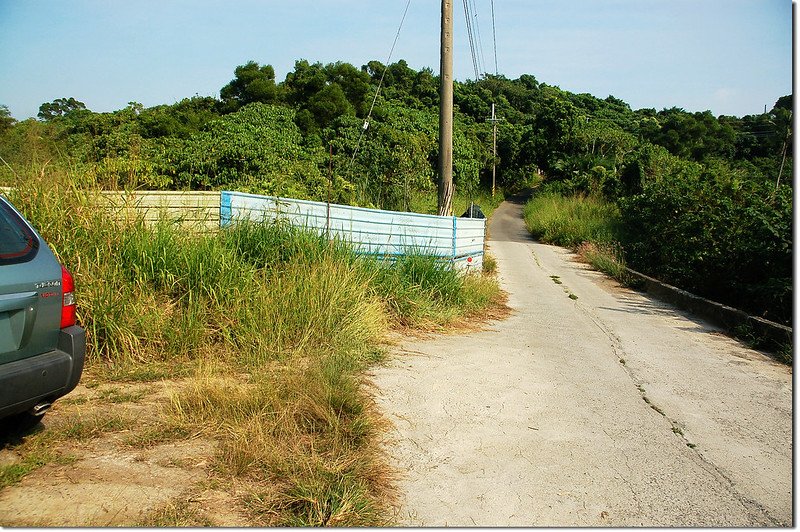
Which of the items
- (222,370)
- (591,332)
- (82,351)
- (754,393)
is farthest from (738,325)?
(82,351)

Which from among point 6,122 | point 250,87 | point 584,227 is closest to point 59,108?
point 250,87

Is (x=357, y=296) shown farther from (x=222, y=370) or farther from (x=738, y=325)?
(x=738, y=325)

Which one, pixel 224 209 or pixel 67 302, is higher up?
pixel 224 209

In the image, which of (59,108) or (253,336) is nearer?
(253,336)

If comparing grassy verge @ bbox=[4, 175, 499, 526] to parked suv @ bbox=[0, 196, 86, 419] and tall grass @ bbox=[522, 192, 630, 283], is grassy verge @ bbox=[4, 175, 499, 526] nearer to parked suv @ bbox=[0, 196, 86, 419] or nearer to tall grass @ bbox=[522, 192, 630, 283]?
parked suv @ bbox=[0, 196, 86, 419]

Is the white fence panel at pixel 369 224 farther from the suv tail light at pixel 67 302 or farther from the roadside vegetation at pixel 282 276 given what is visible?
the suv tail light at pixel 67 302

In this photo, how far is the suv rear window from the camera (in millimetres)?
3754

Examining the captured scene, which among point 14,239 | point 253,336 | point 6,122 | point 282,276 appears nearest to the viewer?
point 14,239

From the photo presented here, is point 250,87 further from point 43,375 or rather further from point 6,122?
point 43,375

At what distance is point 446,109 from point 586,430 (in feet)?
29.9

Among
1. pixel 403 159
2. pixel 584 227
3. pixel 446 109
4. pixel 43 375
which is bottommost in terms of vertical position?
pixel 43 375

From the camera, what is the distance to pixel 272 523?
3.37 metres

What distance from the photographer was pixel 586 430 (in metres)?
5.05

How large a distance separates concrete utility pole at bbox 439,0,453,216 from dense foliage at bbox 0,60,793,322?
141 cm
